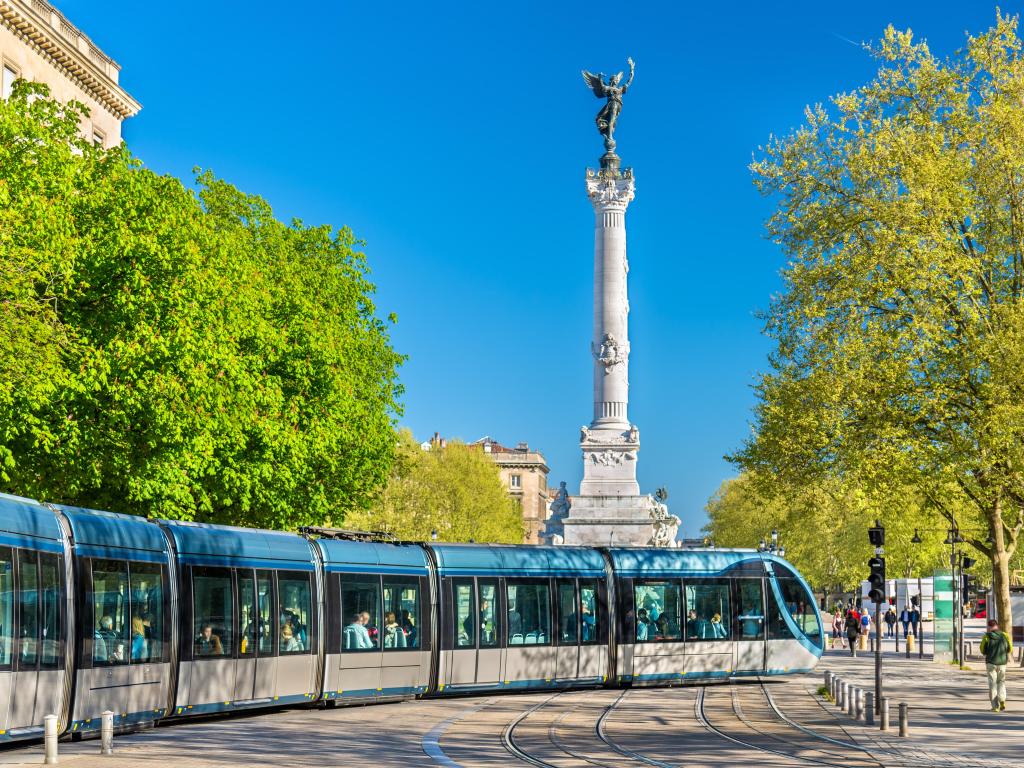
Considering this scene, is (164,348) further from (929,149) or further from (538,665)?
(929,149)

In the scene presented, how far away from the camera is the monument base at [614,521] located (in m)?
72.4

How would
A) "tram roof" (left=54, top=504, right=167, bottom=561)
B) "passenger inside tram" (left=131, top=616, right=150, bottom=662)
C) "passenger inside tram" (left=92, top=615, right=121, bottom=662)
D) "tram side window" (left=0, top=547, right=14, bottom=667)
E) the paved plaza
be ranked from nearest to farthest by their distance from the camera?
"tram side window" (left=0, top=547, right=14, bottom=667) < the paved plaza < "tram roof" (left=54, top=504, right=167, bottom=561) < "passenger inside tram" (left=92, top=615, right=121, bottom=662) < "passenger inside tram" (left=131, top=616, right=150, bottom=662)

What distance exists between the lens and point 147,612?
21.2 m

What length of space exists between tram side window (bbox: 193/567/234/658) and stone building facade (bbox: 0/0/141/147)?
28.1 metres

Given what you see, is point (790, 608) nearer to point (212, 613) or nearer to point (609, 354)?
point (212, 613)

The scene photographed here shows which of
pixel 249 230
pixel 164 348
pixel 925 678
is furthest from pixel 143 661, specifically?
pixel 249 230

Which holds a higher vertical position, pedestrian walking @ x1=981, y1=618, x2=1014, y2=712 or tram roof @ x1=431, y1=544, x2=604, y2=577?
tram roof @ x1=431, y1=544, x2=604, y2=577

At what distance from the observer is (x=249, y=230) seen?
1905 inches

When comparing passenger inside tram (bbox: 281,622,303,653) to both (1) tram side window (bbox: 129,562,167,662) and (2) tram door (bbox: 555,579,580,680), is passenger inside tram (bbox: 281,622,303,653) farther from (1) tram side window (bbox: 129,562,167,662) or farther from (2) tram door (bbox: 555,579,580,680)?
(2) tram door (bbox: 555,579,580,680)

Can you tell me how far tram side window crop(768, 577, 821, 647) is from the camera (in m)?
33.9

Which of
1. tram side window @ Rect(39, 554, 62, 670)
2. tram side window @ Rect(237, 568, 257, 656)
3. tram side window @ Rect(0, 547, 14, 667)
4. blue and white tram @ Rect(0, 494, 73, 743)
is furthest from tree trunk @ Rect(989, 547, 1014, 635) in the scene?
tram side window @ Rect(0, 547, 14, 667)

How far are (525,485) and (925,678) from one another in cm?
14723

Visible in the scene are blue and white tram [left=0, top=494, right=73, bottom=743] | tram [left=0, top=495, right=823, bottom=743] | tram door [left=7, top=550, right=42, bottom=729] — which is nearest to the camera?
blue and white tram [left=0, top=494, right=73, bottom=743]

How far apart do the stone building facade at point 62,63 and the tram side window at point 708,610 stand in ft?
83.9
